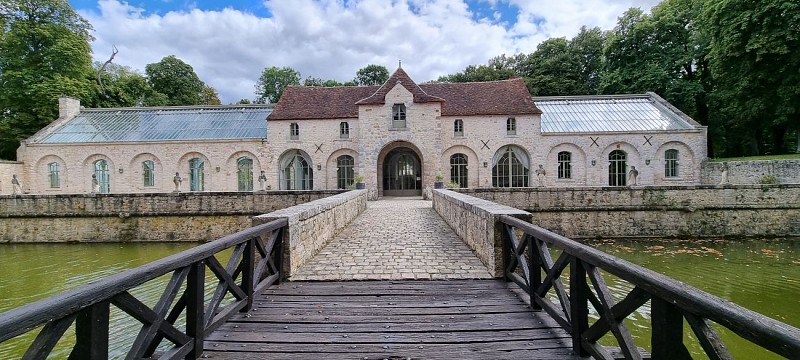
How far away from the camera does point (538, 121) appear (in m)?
23.0

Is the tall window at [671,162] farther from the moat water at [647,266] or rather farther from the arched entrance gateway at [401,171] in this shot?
the arched entrance gateway at [401,171]

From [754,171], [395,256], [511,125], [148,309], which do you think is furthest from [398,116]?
[148,309]

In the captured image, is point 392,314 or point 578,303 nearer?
point 578,303

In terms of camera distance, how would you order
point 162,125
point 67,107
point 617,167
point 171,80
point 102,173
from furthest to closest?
point 171,80, point 67,107, point 162,125, point 102,173, point 617,167

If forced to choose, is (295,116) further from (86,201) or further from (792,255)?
(792,255)

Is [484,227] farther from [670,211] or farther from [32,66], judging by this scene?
[32,66]

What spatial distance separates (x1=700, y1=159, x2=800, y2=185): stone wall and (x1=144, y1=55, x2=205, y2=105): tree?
4676 cm

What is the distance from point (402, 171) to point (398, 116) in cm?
358

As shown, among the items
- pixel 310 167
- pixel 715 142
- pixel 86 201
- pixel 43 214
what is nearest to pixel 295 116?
pixel 310 167

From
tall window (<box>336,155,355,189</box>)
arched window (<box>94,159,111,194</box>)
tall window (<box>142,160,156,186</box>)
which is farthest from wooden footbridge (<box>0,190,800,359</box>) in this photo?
arched window (<box>94,159,111,194</box>)

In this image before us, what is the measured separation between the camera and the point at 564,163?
926 inches

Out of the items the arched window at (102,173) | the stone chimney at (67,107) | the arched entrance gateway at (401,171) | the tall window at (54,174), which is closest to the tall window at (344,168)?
the arched entrance gateway at (401,171)

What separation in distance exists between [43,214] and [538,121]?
25.7 metres

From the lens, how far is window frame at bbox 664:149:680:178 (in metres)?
22.8
